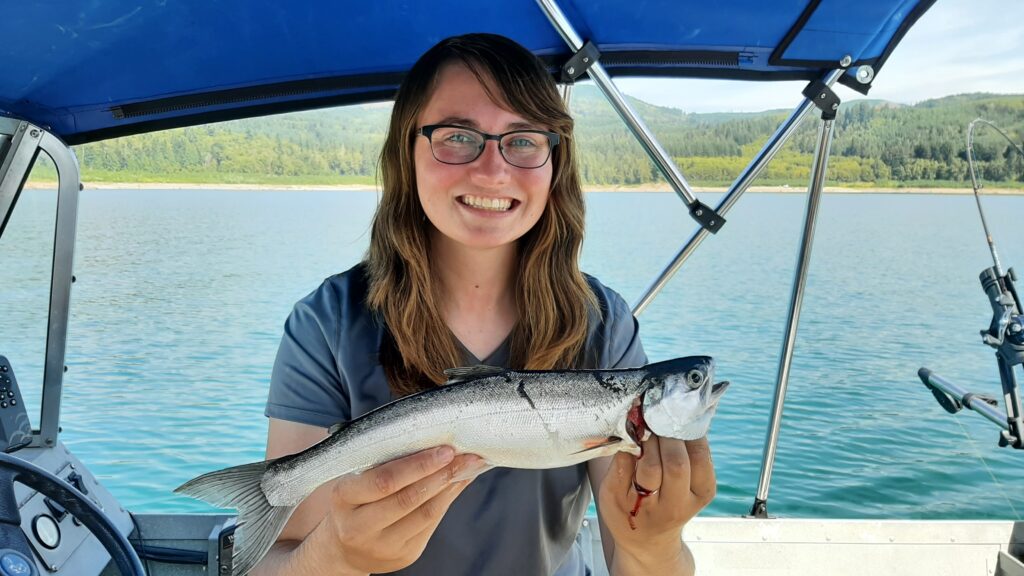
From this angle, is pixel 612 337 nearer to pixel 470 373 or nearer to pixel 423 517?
pixel 470 373

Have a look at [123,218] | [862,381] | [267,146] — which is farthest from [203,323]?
[123,218]

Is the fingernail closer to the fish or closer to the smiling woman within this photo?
the fish

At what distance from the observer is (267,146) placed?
3547 centimetres

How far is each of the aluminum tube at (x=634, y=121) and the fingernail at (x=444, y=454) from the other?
1796 millimetres

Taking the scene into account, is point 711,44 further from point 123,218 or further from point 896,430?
point 123,218

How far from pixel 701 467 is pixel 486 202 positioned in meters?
0.74

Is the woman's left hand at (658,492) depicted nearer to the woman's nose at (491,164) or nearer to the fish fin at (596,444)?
the fish fin at (596,444)

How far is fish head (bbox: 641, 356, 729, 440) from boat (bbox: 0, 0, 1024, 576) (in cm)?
154

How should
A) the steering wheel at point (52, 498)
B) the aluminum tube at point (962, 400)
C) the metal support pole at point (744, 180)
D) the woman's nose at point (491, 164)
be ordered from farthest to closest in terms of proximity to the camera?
the metal support pole at point (744, 180) → the aluminum tube at point (962, 400) → the woman's nose at point (491, 164) → the steering wheel at point (52, 498)

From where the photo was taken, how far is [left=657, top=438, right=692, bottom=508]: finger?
156 centimetres

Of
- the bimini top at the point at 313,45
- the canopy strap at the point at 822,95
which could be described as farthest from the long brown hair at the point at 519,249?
the canopy strap at the point at 822,95

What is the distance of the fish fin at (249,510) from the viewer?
1.63 m

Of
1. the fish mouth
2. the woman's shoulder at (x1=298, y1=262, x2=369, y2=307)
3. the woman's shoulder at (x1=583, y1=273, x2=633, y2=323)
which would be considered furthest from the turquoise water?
the fish mouth

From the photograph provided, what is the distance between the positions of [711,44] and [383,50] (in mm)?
1204
